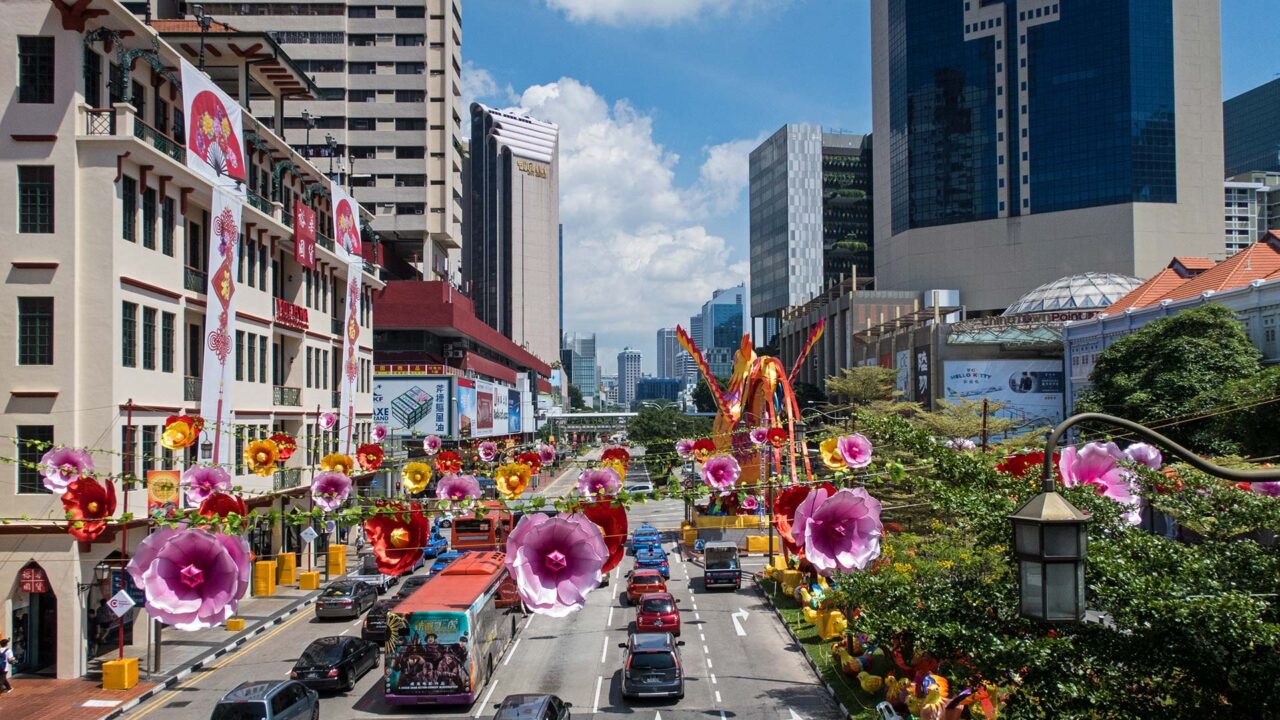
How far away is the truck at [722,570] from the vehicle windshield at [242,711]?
838 inches

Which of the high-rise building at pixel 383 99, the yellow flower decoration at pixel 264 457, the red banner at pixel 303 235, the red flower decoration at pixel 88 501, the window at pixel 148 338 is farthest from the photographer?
the high-rise building at pixel 383 99

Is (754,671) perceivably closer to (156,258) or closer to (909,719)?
(909,719)

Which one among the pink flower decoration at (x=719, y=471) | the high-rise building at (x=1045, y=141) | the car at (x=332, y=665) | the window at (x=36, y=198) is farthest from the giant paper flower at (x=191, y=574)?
the high-rise building at (x=1045, y=141)

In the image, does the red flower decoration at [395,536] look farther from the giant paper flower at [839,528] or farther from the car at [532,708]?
the giant paper flower at [839,528]

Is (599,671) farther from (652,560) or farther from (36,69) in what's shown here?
(36,69)

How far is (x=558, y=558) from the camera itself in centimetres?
981

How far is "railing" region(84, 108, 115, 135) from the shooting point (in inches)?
1016

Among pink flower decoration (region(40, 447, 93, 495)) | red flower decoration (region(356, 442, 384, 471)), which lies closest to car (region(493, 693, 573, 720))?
pink flower decoration (region(40, 447, 93, 495))

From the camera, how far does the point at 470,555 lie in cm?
2570

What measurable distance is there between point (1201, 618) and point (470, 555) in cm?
1880

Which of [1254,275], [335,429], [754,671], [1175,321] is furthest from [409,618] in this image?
[1254,275]

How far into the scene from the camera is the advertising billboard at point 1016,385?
69.0 metres

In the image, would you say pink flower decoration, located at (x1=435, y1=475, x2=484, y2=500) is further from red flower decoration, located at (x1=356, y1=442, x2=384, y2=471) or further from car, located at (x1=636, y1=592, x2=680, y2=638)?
car, located at (x1=636, y1=592, x2=680, y2=638)

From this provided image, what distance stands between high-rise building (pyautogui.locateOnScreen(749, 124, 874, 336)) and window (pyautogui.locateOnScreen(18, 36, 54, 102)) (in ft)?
458
